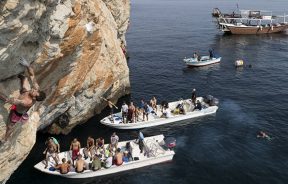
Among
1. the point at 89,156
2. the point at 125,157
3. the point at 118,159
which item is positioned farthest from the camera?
the point at 89,156

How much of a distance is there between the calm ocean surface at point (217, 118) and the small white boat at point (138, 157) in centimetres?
53

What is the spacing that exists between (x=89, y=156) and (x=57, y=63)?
9250 millimetres

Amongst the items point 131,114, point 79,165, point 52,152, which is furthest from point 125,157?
point 131,114

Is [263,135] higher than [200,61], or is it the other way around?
[200,61]

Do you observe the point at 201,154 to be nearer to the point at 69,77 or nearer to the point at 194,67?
the point at 69,77

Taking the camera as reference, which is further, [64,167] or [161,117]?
[161,117]

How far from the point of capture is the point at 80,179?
2819 centimetres

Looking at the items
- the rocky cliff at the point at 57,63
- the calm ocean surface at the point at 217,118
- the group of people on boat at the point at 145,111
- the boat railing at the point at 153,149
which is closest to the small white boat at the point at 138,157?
the boat railing at the point at 153,149

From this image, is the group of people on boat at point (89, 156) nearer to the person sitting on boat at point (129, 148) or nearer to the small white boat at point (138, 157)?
the person sitting on boat at point (129, 148)

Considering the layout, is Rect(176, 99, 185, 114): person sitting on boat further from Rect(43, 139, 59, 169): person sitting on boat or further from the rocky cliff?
Rect(43, 139, 59, 169): person sitting on boat

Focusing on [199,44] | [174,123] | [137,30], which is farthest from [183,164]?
[137,30]

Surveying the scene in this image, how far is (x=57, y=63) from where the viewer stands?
25.3 metres

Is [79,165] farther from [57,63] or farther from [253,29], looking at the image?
[253,29]

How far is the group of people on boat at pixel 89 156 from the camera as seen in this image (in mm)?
28100
